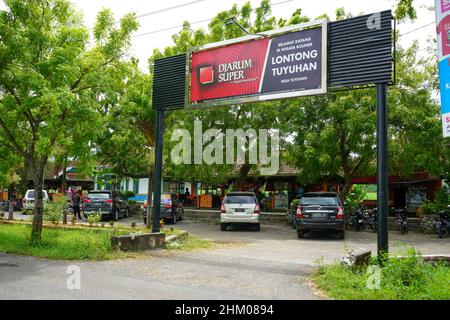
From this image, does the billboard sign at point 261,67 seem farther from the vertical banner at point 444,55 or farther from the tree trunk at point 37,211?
the tree trunk at point 37,211

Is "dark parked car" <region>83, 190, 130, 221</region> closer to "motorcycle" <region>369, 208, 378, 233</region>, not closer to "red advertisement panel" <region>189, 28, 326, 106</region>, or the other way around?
"red advertisement panel" <region>189, 28, 326, 106</region>

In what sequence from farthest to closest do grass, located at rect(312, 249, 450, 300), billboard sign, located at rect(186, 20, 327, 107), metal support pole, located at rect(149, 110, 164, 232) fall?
metal support pole, located at rect(149, 110, 164, 232) → billboard sign, located at rect(186, 20, 327, 107) → grass, located at rect(312, 249, 450, 300)

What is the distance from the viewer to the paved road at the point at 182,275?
670cm

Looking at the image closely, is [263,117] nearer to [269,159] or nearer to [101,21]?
[269,159]

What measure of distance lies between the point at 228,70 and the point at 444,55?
575 cm

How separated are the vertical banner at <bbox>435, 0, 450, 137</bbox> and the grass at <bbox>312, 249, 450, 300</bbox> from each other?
2.44 metres

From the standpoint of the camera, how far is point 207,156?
2175 centimetres

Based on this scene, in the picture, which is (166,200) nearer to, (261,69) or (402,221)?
(402,221)

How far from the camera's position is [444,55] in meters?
7.39

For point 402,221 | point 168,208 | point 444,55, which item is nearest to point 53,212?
point 168,208

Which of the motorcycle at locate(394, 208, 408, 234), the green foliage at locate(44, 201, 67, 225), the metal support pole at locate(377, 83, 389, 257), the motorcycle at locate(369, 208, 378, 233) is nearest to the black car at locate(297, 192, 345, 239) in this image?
the motorcycle at locate(394, 208, 408, 234)

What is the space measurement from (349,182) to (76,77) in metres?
14.7

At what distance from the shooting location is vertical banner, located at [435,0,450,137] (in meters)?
7.29
